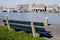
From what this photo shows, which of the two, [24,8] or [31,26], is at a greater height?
[31,26]

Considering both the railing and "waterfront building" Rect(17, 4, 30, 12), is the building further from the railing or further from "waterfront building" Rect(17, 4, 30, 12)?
the railing

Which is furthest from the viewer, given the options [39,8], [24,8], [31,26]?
[24,8]

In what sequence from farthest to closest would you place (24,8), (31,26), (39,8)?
(24,8)
(39,8)
(31,26)

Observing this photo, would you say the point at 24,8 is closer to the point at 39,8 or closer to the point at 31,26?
the point at 39,8

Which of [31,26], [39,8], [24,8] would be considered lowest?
[24,8]

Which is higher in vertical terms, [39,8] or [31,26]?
[31,26]

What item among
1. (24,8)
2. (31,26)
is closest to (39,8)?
(24,8)

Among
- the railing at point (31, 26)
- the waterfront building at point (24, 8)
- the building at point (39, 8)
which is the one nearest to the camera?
the railing at point (31, 26)

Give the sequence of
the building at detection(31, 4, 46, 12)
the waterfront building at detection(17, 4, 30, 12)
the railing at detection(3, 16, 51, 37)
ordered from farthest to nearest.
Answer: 1. the waterfront building at detection(17, 4, 30, 12)
2. the building at detection(31, 4, 46, 12)
3. the railing at detection(3, 16, 51, 37)

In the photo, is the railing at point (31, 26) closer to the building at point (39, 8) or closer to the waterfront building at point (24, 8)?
the building at point (39, 8)

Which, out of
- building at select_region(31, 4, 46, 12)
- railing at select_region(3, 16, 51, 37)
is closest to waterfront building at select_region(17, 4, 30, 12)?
building at select_region(31, 4, 46, 12)

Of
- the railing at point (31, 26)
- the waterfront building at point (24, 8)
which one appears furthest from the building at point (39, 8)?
the railing at point (31, 26)

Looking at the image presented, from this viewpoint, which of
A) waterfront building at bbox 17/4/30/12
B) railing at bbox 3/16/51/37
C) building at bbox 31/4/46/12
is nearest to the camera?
railing at bbox 3/16/51/37

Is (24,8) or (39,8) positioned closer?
(39,8)
